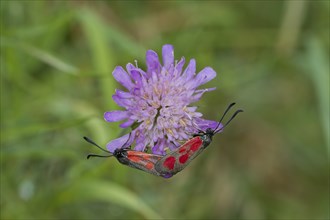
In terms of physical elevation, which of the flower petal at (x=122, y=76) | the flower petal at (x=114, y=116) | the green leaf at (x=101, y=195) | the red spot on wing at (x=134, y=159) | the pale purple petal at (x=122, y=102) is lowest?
the green leaf at (x=101, y=195)

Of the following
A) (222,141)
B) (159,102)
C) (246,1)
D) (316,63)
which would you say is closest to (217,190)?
(222,141)

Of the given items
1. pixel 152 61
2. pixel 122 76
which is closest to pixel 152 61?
pixel 152 61

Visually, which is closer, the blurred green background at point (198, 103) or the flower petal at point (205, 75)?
the flower petal at point (205, 75)

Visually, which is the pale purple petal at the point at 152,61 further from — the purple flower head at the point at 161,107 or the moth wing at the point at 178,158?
the moth wing at the point at 178,158

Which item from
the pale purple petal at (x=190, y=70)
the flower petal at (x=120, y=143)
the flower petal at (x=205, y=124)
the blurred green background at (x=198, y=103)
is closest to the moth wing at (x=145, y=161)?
the flower petal at (x=120, y=143)

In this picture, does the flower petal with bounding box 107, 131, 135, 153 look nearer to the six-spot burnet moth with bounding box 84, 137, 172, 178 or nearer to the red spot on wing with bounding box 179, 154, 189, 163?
the six-spot burnet moth with bounding box 84, 137, 172, 178

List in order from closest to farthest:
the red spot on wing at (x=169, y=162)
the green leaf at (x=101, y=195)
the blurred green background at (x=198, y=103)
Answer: the red spot on wing at (x=169, y=162), the green leaf at (x=101, y=195), the blurred green background at (x=198, y=103)

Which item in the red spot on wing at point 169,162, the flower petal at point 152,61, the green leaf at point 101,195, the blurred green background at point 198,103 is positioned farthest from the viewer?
the blurred green background at point 198,103
